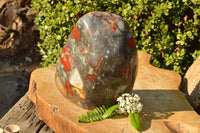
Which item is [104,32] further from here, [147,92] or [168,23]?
[168,23]

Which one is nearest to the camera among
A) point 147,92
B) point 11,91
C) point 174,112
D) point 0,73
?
point 174,112

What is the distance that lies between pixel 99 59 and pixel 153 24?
2383mm

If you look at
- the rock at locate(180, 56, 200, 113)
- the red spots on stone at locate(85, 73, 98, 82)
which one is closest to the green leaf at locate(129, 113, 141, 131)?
the red spots on stone at locate(85, 73, 98, 82)

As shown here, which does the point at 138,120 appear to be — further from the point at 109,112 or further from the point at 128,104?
the point at 109,112

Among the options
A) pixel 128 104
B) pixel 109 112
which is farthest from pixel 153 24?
pixel 109 112

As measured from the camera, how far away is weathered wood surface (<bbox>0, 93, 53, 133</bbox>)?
3256 mm

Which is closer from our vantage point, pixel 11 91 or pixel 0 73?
pixel 11 91

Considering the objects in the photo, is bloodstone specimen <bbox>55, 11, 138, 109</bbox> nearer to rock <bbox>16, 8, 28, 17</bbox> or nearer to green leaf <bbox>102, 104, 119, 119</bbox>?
green leaf <bbox>102, 104, 119, 119</bbox>

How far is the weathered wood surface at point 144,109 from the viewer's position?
9.18ft

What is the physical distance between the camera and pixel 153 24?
479cm

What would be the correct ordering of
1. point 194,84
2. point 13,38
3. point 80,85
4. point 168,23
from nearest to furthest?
point 80,85 < point 194,84 < point 168,23 < point 13,38

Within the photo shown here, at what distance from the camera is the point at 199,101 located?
150 inches

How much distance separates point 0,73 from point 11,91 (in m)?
0.76

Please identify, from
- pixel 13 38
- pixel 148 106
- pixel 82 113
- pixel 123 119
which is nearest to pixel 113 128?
pixel 123 119
